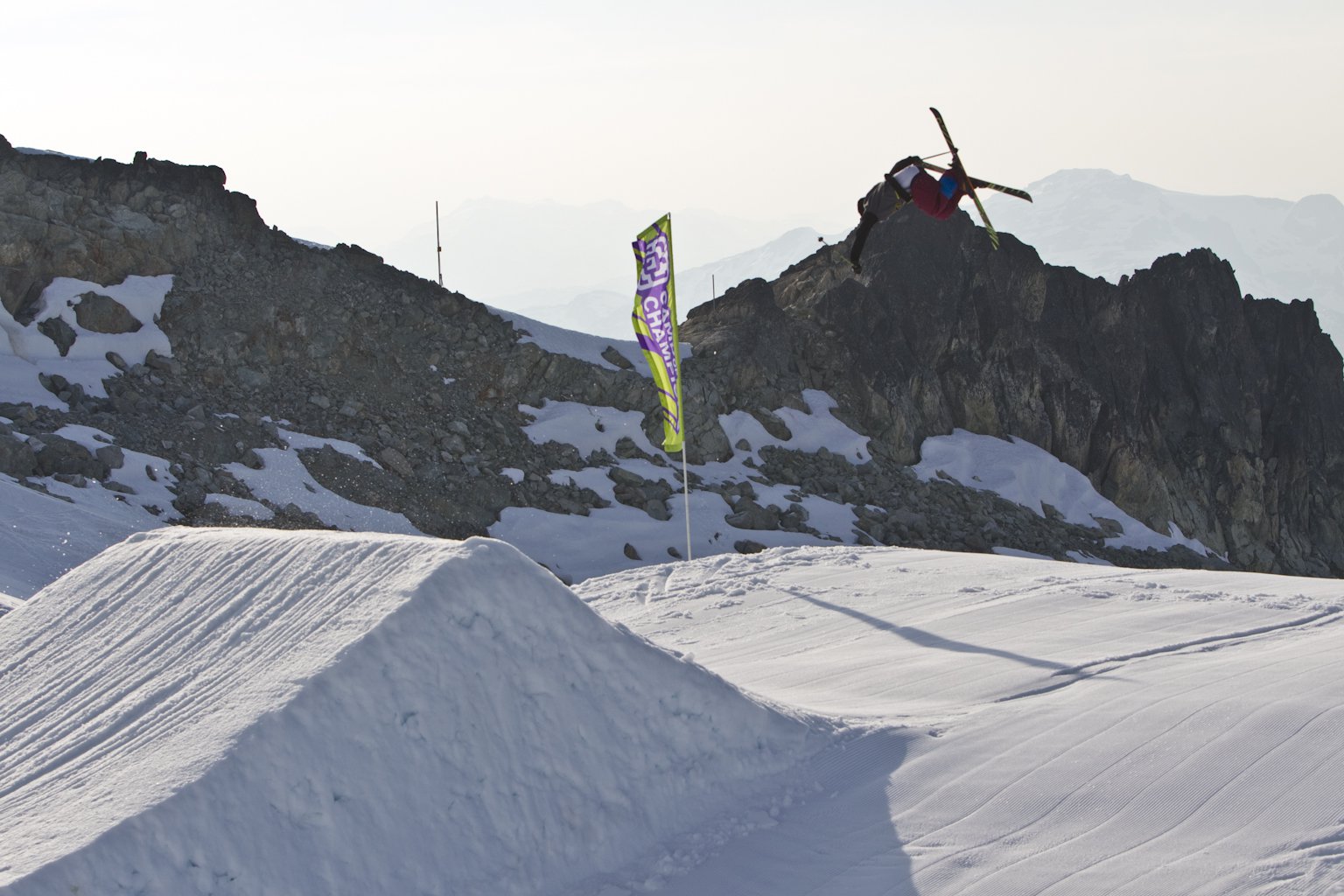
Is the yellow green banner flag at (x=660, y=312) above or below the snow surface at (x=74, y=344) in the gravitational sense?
below

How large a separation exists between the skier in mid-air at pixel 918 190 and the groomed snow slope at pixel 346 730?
6.72 m

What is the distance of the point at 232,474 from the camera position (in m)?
21.7

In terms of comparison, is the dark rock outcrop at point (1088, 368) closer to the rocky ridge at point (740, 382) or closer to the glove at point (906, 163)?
the rocky ridge at point (740, 382)

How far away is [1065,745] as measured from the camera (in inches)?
302

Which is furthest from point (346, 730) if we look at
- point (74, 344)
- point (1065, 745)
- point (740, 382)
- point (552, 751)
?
point (740, 382)

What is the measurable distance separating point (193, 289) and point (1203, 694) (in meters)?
24.8

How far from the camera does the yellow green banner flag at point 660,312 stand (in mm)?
17719

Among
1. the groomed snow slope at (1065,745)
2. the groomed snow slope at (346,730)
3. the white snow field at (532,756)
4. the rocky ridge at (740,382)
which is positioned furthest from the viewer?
the rocky ridge at (740,382)

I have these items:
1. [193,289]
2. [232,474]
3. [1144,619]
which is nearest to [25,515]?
[232,474]

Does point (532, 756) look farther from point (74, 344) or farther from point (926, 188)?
point (74, 344)

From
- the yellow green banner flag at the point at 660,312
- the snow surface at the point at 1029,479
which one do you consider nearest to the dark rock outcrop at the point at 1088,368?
the snow surface at the point at 1029,479

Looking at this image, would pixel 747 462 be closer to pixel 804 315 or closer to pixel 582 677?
pixel 804 315

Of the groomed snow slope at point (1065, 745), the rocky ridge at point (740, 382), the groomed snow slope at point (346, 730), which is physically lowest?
the groomed snow slope at point (1065, 745)

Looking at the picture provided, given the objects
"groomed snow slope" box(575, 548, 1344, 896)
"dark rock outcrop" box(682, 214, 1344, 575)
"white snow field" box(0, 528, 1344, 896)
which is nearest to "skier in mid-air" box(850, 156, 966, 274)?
"groomed snow slope" box(575, 548, 1344, 896)
